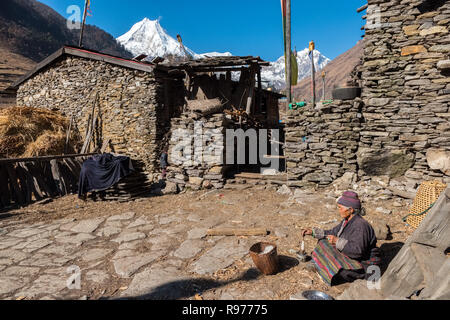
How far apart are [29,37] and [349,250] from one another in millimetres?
48712

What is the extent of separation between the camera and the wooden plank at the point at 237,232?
4561 millimetres

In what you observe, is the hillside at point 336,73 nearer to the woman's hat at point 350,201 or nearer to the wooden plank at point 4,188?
the wooden plank at point 4,188

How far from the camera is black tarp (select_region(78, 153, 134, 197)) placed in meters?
7.52

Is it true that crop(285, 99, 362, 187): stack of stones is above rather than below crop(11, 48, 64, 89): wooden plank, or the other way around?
below

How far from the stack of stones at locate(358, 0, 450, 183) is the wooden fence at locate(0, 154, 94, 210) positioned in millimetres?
9172

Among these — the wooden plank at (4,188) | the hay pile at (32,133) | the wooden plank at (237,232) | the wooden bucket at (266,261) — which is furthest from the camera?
the hay pile at (32,133)

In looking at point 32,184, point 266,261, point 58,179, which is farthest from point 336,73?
point 266,261

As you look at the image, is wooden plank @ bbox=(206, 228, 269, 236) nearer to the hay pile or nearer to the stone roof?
the stone roof

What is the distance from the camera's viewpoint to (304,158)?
727 centimetres

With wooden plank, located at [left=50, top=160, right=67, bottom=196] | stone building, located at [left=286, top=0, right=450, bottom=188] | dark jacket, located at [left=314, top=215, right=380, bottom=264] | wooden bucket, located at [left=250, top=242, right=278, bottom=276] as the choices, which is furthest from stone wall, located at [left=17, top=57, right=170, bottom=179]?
dark jacket, located at [left=314, top=215, right=380, bottom=264]

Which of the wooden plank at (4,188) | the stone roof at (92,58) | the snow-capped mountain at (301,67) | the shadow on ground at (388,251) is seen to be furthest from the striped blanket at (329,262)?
the snow-capped mountain at (301,67)

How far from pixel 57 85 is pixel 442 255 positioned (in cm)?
1471

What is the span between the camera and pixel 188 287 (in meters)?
3.10

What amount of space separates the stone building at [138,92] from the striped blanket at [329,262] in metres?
7.08
